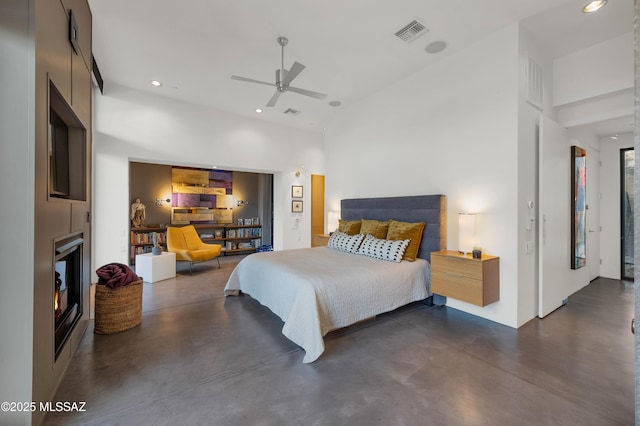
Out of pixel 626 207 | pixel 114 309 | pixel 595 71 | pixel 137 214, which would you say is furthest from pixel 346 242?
pixel 137 214

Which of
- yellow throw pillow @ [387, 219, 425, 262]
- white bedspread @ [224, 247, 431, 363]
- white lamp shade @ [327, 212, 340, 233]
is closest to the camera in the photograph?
white bedspread @ [224, 247, 431, 363]

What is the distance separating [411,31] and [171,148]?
177 inches

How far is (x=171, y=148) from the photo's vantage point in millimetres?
5105

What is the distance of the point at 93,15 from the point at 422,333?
4.82 meters

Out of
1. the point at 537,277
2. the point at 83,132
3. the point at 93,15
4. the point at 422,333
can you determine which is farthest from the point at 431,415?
the point at 93,15

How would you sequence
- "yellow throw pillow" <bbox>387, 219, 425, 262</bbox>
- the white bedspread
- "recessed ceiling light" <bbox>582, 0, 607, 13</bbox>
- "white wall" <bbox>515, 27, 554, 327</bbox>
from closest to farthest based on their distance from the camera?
the white bedspread
"recessed ceiling light" <bbox>582, 0, 607, 13</bbox>
"white wall" <bbox>515, 27, 554, 327</bbox>
"yellow throw pillow" <bbox>387, 219, 425, 262</bbox>

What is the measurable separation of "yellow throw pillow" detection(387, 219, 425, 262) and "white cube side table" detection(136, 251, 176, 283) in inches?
153

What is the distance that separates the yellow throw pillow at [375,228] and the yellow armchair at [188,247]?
3.21 meters

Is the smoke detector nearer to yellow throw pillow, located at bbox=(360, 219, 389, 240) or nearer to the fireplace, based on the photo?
yellow throw pillow, located at bbox=(360, 219, 389, 240)

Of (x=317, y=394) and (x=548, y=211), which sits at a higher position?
(x=548, y=211)

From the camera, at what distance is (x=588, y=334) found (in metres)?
2.68

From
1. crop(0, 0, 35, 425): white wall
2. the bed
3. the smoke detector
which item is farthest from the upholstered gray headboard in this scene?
crop(0, 0, 35, 425): white wall

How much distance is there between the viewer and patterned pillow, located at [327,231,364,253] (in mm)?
3891

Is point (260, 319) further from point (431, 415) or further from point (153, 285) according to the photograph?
point (153, 285)
